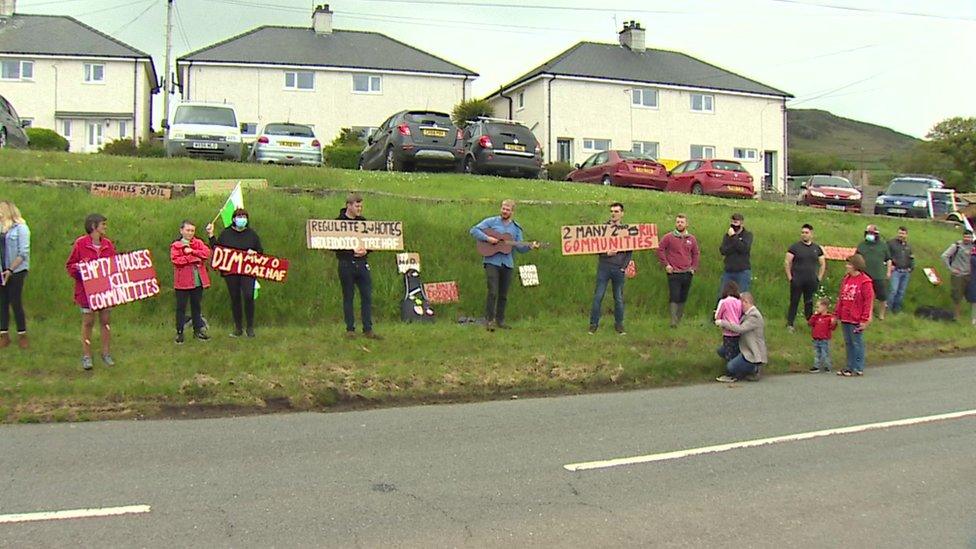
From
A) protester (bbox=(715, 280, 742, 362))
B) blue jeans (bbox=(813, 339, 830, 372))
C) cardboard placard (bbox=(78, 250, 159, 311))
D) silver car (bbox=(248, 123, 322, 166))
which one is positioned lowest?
blue jeans (bbox=(813, 339, 830, 372))

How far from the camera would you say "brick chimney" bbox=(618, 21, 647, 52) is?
46.4 m

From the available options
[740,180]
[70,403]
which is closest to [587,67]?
[740,180]

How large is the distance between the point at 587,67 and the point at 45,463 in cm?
3946

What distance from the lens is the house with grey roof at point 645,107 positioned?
41812 mm

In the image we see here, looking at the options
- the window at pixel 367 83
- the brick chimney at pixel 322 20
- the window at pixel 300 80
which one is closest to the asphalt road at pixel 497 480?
the window at pixel 300 80

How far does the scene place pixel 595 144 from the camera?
4284 cm

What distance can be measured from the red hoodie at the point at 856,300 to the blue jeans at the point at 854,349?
0.39ft

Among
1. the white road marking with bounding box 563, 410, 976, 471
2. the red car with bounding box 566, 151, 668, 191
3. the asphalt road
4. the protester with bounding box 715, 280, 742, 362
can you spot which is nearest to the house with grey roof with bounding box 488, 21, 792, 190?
the red car with bounding box 566, 151, 668, 191

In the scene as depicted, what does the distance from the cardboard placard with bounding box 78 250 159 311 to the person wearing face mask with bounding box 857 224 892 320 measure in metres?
12.1

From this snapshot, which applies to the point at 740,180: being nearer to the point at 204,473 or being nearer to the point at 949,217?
the point at 949,217

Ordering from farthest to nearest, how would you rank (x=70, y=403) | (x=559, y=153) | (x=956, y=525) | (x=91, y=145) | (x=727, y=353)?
(x=559, y=153), (x=91, y=145), (x=727, y=353), (x=70, y=403), (x=956, y=525)

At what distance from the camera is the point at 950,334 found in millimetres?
14656

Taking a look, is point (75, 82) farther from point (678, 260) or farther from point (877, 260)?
point (877, 260)

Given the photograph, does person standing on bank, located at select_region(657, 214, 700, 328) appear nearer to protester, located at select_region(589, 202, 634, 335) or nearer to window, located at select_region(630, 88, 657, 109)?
protester, located at select_region(589, 202, 634, 335)
